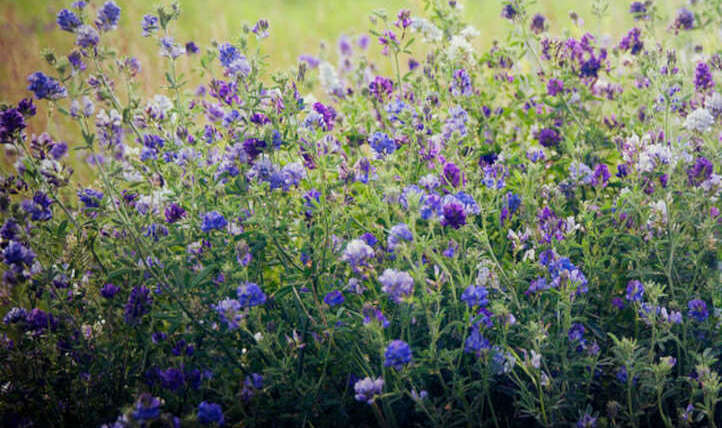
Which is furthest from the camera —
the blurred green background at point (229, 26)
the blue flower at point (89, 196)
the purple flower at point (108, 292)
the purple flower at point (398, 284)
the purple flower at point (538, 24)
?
the blurred green background at point (229, 26)

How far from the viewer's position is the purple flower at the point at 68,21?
213 cm

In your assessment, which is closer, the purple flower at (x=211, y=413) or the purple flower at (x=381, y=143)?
the purple flower at (x=211, y=413)

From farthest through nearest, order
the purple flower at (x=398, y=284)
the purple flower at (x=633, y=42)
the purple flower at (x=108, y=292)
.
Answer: the purple flower at (x=633, y=42)
the purple flower at (x=108, y=292)
the purple flower at (x=398, y=284)

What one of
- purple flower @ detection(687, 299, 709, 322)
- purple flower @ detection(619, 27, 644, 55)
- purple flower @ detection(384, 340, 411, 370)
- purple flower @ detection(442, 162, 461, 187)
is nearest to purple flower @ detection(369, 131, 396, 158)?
purple flower @ detection(442, 162, 461, 187)

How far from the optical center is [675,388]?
6.53ft

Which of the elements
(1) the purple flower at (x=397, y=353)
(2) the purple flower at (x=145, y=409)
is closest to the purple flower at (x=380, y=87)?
(1) the purple flower at (x=397, y=353)

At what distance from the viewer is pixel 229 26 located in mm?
8523

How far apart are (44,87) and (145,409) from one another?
4.27 feet

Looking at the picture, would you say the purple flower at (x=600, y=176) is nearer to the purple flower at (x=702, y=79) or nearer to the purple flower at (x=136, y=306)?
the purple flower at (x=702, y=79)

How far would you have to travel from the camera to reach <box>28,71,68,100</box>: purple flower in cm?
210

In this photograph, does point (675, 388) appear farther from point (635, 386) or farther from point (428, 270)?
point (428, 270)

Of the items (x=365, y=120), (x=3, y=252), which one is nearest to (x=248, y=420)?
(x=3, y=252)

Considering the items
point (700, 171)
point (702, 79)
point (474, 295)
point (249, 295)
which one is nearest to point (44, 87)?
point (249, 295)

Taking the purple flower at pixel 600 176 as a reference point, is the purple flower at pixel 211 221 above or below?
above
